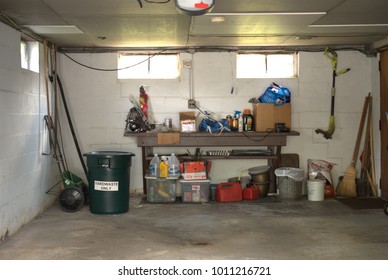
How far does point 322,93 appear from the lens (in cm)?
711

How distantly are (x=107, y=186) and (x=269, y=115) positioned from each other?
2549 millimetres

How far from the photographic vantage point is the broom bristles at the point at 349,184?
22.7 ft

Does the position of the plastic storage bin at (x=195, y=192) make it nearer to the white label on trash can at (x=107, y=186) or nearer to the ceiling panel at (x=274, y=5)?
the white label on trash can at (x=107, y=186)

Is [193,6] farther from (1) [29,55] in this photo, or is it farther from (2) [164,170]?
(2) [164,170]

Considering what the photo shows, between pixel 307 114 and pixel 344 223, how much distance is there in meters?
2.21

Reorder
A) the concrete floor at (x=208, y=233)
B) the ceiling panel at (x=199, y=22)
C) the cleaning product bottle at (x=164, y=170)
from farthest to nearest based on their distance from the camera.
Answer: the cleaning product bottle at (x=164, y=170)
the ceiling panel at (x=199, y=22)
the concrete floor at (x=208, y=233)

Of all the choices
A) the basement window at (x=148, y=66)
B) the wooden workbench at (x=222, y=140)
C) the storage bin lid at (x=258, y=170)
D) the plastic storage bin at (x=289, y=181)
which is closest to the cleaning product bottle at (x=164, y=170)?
the wooden workbench at (x=222, y=140)

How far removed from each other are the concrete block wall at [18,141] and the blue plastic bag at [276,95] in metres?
3.10

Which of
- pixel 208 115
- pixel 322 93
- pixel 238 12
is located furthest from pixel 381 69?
pixel 238 12

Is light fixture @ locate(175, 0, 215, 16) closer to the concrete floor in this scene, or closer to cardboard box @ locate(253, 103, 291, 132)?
the concrete floor

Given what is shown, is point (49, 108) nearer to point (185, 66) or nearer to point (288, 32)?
point (185, 66)

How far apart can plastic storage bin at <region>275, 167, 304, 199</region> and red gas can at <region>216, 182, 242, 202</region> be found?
23.8 inches

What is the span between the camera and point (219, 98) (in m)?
7.05

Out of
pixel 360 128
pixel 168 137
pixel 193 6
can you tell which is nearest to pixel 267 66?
pixel 360 128
